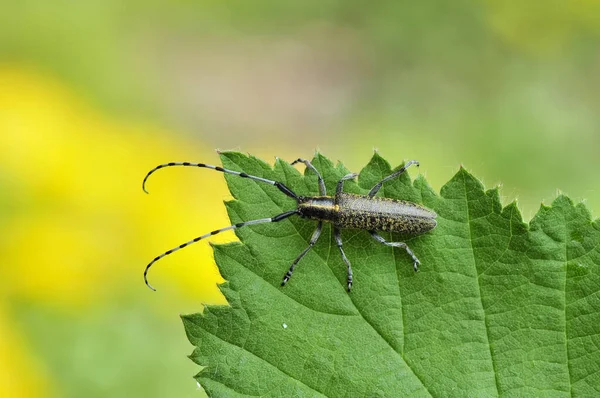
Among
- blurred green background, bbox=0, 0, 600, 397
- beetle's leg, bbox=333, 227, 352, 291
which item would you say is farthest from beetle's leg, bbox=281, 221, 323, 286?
blurred green background, bbox=0, 0, 600, 397

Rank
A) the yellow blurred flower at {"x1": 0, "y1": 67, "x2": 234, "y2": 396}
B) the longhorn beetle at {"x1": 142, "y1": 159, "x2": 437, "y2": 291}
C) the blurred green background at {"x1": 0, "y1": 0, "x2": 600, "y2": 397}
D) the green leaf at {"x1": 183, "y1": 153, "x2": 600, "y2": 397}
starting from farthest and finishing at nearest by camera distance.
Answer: the yellow blurred flower at {"x1": 0, "y1": 67, "x2": 234, "y2": 396} < the blurred green background at {"x1": 0, "y1": 0, "x2": 600, "y2": 397} < the longhorn beetle at {"x1": 142, "y1": 159, "x2": 437, "y2": 291} < the green leaf at {"x1": 183, "y1": 153, "x2": 600, "y2": 397}

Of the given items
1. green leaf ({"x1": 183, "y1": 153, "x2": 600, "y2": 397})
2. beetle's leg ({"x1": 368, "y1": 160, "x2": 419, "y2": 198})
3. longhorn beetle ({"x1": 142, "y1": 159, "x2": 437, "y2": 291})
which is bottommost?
green leaf ({"x1": 183, "y1": 153, "x2": 600, "y2": 397})

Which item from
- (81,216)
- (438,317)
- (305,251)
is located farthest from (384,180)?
(81,216)

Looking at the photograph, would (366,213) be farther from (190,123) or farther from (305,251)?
(190,123)

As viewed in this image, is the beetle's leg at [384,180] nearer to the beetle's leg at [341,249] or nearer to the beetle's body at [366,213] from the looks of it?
the beetle's body at [366,213]

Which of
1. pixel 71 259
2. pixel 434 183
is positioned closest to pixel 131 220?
pixel 71 259

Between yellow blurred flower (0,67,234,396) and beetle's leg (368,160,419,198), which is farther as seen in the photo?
yellow blurred flower (0,67,234,396)

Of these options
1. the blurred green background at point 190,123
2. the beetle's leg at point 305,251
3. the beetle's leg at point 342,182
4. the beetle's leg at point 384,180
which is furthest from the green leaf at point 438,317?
the blurred green background at point 190,123

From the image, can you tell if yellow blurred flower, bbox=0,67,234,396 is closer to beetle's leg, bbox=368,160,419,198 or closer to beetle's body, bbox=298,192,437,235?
beetle's body, bbox=298,192,437,235
